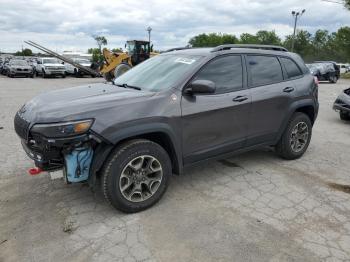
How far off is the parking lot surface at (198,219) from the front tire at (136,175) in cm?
17

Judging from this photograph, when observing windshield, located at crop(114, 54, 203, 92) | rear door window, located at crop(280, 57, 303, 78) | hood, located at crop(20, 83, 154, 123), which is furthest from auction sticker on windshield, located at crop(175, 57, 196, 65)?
rear door window, located at crop(280, 57, 303, 78)

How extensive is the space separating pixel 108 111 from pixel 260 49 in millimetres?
2700

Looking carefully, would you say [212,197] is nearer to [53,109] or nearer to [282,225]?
[282,225]

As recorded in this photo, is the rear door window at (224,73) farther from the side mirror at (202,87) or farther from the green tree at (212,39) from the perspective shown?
the green tree at (212,39)

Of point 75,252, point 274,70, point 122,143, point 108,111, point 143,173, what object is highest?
point 274,70

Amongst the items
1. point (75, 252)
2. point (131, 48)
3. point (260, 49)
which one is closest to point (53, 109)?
point (75, 252)

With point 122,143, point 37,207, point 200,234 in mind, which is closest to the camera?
point 200,234

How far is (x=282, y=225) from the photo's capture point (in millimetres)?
3402

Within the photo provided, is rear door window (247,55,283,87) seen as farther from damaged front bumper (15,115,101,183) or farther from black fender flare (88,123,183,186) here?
damaged front bumper (15,115,101,183)

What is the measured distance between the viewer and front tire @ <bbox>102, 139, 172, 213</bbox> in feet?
11.0

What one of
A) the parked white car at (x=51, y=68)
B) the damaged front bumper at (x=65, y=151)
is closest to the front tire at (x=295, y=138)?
the damaged front bumper at (x=65, y=151)

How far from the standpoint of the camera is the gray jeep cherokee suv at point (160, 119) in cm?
324

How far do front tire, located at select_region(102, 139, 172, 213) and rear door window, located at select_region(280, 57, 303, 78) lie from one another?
262 centimetres

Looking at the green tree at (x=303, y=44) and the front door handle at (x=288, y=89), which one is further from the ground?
the green tree at (x=303, y=44)
